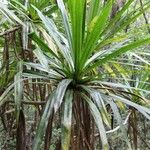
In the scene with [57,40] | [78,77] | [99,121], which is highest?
[57,40]

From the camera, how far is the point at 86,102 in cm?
125

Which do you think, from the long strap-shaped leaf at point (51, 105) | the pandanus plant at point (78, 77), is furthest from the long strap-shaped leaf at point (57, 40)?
the long strap-shaped leaf at point (51, 105)

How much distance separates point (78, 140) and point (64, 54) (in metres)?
0.32

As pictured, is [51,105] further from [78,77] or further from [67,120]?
[78,77]

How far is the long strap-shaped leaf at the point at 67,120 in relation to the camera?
105 centimetres

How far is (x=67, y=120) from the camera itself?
1.10m

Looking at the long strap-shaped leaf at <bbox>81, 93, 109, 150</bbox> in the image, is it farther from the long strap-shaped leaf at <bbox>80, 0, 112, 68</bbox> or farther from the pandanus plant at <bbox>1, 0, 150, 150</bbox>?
the long strap-shaped leaf at <bbox>80, 0, 112, 68</bbox>

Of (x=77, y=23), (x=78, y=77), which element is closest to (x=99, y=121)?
(x=78, y=77)

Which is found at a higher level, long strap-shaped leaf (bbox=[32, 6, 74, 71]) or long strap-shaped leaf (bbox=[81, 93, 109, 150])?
long strap-shaped leaf (bbox=[32, 6, 74, 71])

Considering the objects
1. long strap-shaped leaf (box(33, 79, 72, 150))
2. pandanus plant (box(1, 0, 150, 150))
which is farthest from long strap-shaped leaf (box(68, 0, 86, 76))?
long strap-shaped leaf (box(33, 79, 72, 150))

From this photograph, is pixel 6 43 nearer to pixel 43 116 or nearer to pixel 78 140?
pixel 43 116

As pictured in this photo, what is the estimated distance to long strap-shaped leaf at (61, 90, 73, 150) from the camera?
1.05m

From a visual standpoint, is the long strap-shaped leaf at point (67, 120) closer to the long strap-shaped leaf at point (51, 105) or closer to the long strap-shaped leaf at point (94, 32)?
the long strap-shaped leaf at point (51, 105)

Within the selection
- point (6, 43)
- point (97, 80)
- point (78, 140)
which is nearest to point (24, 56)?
point (6, 43)
